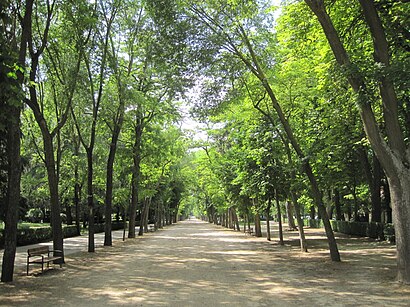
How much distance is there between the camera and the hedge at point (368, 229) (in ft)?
69.3

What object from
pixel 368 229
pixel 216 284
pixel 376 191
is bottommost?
pixel 216 284

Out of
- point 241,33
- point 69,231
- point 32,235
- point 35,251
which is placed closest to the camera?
point 35,251

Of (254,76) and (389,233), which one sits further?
(389,233)

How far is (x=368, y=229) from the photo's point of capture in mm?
25094

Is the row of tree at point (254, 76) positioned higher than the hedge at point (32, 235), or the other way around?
the row of tree at point (254, 76)

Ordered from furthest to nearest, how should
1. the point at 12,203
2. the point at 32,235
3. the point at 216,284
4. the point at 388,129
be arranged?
the point at 32,235
the point at 12,203
the point at 216,284
the point at 388,129

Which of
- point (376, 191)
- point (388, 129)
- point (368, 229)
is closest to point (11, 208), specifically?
point (388, 129)

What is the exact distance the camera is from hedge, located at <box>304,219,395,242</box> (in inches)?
831

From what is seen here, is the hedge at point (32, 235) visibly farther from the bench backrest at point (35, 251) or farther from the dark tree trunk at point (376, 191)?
the dark tree trunk at point (376, 191)

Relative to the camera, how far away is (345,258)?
47.3ft

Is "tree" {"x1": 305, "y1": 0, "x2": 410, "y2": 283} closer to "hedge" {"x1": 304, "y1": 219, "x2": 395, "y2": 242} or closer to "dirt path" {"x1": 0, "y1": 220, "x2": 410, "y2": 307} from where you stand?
"dirt path" {"x1": 0, "y1": 220, "x2": 410, "y2": 307}

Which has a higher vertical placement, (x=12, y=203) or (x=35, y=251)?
(x=12, y=203)

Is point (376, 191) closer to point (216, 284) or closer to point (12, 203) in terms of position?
point (216, 284)

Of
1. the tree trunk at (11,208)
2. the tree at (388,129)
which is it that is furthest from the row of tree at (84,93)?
the tree at (388,129)
